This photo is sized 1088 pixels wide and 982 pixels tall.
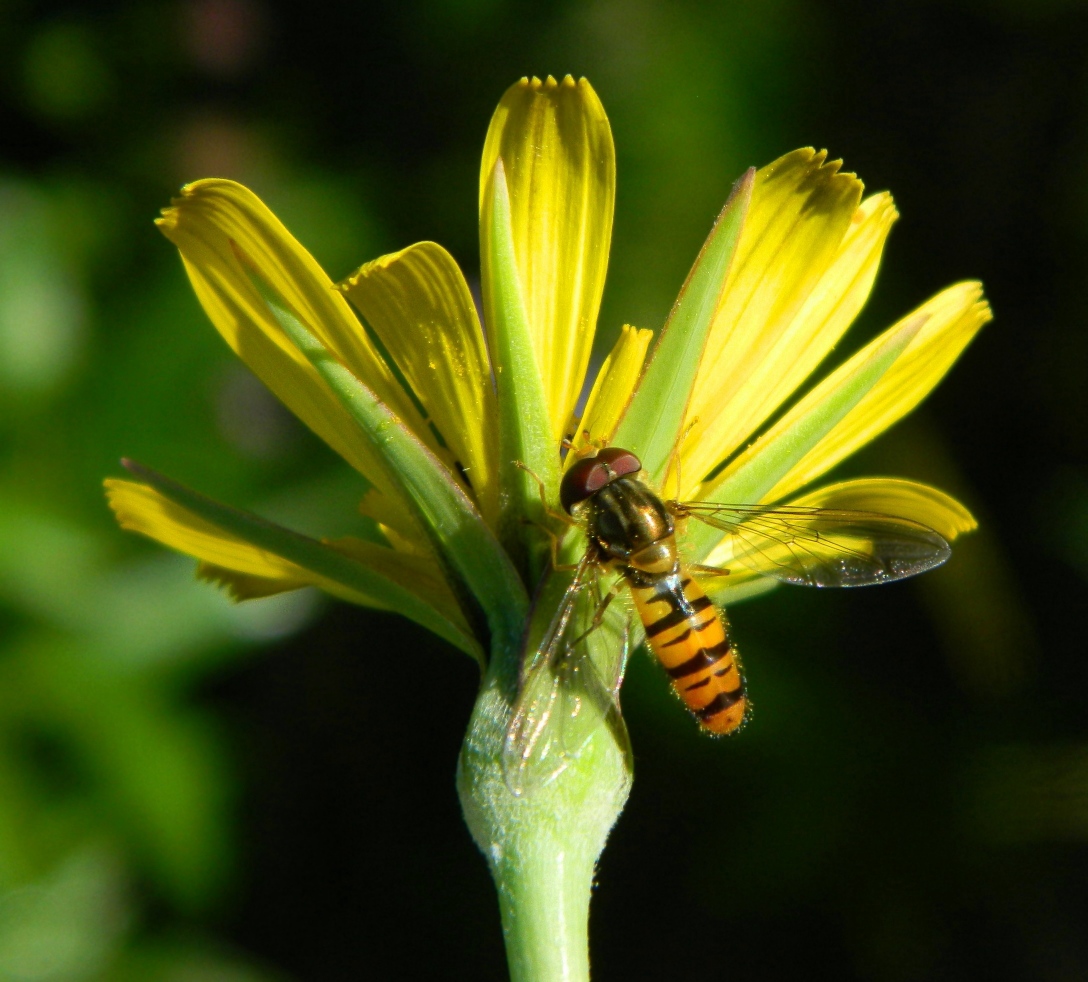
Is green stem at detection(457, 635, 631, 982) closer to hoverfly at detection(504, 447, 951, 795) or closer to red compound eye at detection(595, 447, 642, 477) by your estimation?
hoverfly at detection(504, 447, 951, 795)

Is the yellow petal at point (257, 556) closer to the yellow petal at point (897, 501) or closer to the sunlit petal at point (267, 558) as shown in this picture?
the sunlit petal at point (267, 558)

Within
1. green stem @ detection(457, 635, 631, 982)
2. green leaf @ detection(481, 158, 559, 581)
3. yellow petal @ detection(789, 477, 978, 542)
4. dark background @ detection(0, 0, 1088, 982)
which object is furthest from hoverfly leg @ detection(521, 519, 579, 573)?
dark background @ detection(0, 0, 1088, 982)

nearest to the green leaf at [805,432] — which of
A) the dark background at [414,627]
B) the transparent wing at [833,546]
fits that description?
the transparent wing at [833,546]

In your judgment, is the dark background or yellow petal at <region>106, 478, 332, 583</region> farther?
the dark background

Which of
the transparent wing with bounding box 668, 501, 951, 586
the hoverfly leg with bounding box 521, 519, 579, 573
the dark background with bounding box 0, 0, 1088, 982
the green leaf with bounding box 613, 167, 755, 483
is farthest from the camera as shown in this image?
the dark background with bounding box 0, 0, 1088, 982

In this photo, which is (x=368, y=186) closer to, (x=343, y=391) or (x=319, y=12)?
(x=319, y=12)
